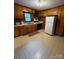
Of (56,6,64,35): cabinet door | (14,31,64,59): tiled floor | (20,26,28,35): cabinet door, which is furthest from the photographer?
(56,6,64,35): cabinet door

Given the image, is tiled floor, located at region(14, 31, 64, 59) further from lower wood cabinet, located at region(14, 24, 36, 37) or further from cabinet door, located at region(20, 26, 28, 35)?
cabinet door, located at region(20, 26, 28, 35)

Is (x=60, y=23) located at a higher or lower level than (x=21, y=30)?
higher

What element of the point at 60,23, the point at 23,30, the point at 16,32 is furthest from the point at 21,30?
the point at 60,23

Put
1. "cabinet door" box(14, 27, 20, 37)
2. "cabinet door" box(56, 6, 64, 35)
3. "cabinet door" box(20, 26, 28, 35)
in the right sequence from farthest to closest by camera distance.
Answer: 1. "cabinet door" box(56, 6, 64, 35)
2. "cabinet door" box(20, 26, 28, 35)
3. "cabinet door" box(14, 27, 20, 37)

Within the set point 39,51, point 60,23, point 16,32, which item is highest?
point 60,23

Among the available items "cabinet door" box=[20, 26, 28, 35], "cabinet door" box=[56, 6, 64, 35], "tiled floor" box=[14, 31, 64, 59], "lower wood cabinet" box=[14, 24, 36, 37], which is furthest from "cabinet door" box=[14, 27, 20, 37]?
"cabinet door" box=[56, 6, 64, 35]

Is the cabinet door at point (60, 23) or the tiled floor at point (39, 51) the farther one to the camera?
the cabinet door at point (60, 23)

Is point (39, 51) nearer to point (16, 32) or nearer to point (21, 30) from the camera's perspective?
point (16, 32)

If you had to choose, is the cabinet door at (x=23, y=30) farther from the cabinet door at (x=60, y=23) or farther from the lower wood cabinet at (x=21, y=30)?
the cabinet door at (x=60, y=23)

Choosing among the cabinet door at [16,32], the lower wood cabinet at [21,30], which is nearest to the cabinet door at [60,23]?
the lower wood cabinet at [21,30]

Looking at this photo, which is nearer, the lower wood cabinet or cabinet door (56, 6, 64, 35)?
the lower wood cabinet

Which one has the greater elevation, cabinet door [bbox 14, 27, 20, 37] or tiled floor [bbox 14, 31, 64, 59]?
cabinet door [bbox 14, 27, 20, 37]
